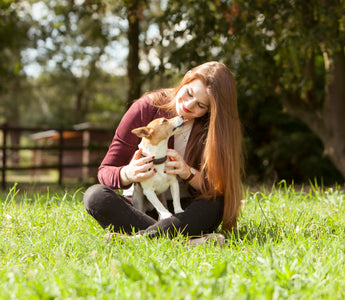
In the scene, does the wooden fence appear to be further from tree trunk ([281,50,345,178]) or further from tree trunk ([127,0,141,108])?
tree trunk ([281,50,345,178])

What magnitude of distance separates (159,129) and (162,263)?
853mm

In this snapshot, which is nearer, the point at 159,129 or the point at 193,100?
the point at 159,129

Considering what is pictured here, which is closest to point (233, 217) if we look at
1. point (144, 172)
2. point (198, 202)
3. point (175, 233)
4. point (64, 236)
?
point (198, 202)

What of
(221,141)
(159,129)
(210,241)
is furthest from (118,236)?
(221,141)

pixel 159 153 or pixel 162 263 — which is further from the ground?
pixel 159 153

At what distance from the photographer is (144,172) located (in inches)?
100

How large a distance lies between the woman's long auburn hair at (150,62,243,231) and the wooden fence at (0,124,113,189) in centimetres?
626

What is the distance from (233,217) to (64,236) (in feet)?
3.75

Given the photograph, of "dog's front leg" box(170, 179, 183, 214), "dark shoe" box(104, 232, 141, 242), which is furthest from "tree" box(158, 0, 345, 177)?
"dark shoe" box(104, 232, 141, 242)

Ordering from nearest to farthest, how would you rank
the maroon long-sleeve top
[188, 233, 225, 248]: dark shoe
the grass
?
1. the grass
2. [188, 233, 225, 248]: dark shoe
3. the maroon long-sleeve top

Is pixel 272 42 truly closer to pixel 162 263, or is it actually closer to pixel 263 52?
pixel 263 52

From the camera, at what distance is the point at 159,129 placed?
251 cm

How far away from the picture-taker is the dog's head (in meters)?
2.50

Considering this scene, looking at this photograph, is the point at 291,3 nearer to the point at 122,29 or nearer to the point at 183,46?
the point at 183,46
